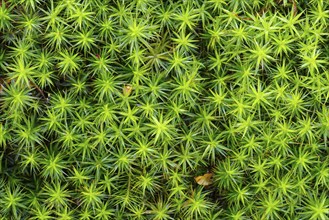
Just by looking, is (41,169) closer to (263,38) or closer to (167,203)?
(167,203)

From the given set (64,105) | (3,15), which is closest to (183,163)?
(64,105)

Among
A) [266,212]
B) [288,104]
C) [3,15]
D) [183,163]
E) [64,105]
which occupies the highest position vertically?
[3,15]

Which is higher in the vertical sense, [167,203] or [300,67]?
[300,67]

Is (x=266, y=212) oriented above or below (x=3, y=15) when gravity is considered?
below

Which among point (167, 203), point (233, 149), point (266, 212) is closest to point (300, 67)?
point (233, 149)

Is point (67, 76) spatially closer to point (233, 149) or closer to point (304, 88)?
point (233, 149)
